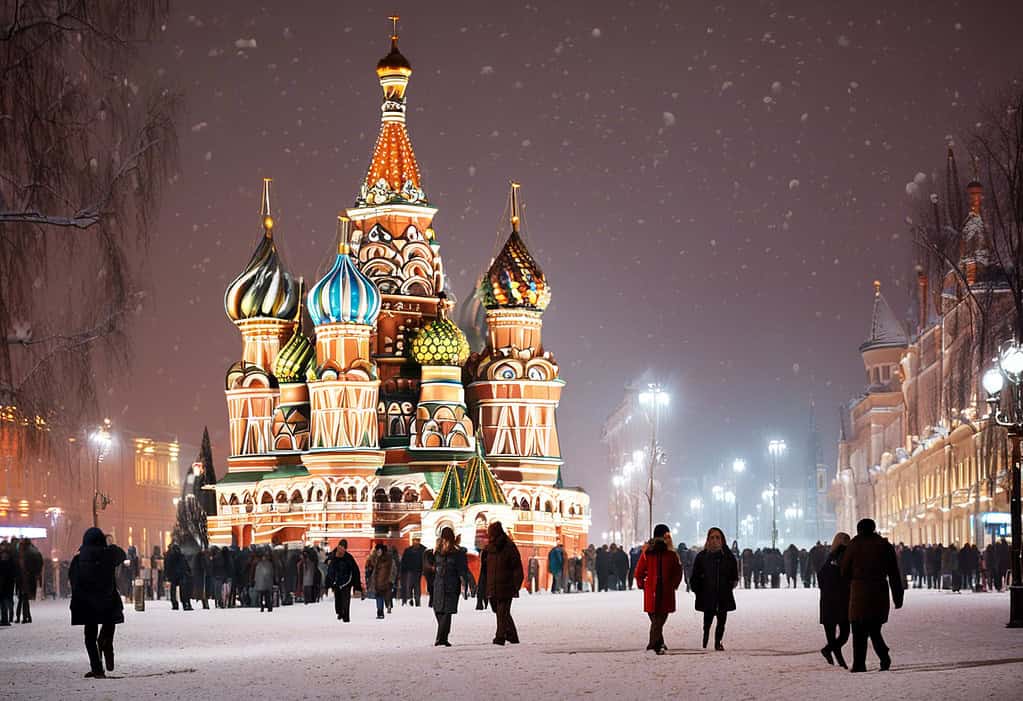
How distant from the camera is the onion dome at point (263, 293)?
8481cm

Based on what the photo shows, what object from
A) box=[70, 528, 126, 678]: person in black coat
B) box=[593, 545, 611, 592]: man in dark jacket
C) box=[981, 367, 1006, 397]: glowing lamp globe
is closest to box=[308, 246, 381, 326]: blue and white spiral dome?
box=[593, 545, 611, 592]: man in dark jacket

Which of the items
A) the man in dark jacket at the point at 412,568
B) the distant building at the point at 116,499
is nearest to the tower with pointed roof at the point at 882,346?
the distant building at the point at 116,499

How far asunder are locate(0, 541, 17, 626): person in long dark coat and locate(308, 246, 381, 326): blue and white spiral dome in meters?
41.7

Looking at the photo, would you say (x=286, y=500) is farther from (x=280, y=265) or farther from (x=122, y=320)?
(x=122, y=320)

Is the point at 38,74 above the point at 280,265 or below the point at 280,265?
below

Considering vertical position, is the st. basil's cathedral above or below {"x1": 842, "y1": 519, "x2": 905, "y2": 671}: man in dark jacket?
above

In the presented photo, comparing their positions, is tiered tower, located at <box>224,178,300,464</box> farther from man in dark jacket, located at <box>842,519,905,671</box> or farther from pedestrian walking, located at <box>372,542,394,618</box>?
man in dark jacket, located at <box>842,519,905,671</box>

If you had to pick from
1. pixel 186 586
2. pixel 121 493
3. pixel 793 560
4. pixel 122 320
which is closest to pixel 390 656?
pixel 122 320

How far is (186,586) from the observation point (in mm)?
45781

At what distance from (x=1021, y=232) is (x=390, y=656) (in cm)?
1870

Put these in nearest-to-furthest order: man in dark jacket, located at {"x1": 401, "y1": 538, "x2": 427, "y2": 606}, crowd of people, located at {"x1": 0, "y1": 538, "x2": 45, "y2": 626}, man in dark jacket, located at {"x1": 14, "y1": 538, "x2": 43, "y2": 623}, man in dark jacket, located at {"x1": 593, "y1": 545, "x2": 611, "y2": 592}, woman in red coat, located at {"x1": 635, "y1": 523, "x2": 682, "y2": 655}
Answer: woman in red coat, located at {"x1": 635, "y1": 523, "x2": 682, "y2": 655}
crowd of people, located at {"x1": 0, "y1": 538, "x2": 45, "y2": 626}
man in dark jacket, located at {"x1": 14, "y1": 538, "x2": 43, "y2": 623}
man in dark jacket, located at {"x1": 401, "y1": 538, "x2": 427, "y2": 606}
man in dark jacket, located at {"x1": 593, "y1": 545, "x2": 611, "y2": 592}

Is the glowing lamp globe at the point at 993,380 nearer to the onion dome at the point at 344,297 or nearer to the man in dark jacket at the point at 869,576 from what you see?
the man in dark jacket at the point at 869,576

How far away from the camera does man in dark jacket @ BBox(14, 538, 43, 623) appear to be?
36.5 meters

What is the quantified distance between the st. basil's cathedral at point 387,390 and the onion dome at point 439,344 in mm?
58
